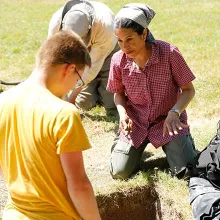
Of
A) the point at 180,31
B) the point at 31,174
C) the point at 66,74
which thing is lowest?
the point at 180,31

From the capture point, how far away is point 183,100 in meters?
3.87

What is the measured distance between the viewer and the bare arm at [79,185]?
7.64ft

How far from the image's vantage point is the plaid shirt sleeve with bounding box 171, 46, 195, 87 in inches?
154

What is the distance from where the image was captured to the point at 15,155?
8.10 ft

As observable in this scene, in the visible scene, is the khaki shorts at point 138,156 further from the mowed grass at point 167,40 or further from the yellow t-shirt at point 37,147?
the yellow t-shirt at point 37,147

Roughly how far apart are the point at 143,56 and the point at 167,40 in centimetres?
579

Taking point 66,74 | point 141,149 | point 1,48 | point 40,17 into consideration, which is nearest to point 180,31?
point 1,48

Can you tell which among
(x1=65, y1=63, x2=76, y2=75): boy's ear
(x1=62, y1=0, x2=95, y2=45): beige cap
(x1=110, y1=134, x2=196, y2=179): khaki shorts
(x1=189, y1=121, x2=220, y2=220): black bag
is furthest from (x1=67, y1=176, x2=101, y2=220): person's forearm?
(x1=62, y1=0, x2=95, y2=45): beige cap

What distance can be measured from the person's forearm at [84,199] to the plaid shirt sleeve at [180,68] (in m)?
1.73

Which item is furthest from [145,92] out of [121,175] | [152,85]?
[121,175]

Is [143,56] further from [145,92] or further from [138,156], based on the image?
[138,156]

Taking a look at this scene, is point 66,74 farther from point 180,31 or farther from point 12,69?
point 180,31

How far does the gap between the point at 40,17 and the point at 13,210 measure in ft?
37.1

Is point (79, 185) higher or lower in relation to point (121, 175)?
higher
